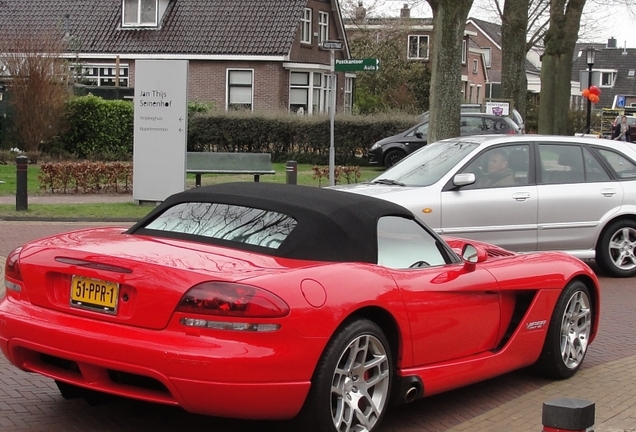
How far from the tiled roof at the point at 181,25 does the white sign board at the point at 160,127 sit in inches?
970

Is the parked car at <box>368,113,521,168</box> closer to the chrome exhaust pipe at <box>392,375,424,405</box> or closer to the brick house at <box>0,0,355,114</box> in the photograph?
the brick house at <box>0,0,355,114</box>

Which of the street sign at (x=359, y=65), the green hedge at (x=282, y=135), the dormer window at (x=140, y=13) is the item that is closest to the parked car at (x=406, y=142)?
the green hedge at (x=282, y=135)

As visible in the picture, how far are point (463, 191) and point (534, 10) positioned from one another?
38.9 meters

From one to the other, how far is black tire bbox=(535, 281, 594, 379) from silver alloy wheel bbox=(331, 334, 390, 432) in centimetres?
187

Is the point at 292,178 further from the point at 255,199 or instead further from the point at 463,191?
the point at 255,199

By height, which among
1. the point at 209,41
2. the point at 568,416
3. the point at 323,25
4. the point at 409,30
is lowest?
the point at 568,416

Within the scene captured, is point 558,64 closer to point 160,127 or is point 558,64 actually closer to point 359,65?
point 359,65

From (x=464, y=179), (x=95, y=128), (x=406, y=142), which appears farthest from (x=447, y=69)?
(x=95, y=128)

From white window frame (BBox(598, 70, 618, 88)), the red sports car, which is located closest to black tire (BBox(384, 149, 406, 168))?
the red sports car

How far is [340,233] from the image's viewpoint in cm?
554

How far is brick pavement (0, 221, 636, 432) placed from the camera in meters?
5.64

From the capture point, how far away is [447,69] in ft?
64.8

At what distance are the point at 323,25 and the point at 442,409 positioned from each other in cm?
4215

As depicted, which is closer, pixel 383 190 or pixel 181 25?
pixel 383 190
